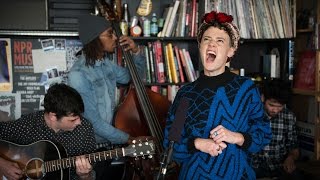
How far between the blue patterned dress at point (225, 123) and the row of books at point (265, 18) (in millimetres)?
1270

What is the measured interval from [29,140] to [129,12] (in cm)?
114

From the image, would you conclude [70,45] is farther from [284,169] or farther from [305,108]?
[305,108]

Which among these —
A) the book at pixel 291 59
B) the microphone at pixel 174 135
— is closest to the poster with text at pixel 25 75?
the microphone at pixel 174 135

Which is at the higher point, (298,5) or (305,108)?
(298,5)

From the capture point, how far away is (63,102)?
1.78 metres

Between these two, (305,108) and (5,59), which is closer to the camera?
(5,59)

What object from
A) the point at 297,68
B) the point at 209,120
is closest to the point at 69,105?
the point at 209,120

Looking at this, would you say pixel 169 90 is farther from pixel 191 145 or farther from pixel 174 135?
pixel 174 135

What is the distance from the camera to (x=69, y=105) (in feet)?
5.84

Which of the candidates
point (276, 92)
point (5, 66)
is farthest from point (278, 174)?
point (5, 66)

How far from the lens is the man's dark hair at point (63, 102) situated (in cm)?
178

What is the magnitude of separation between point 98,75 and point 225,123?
102 centimetres

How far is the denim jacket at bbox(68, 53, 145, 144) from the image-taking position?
2018mm

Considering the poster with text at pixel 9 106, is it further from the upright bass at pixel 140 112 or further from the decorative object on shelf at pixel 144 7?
the decorative object on shelf at pixel 144 7
